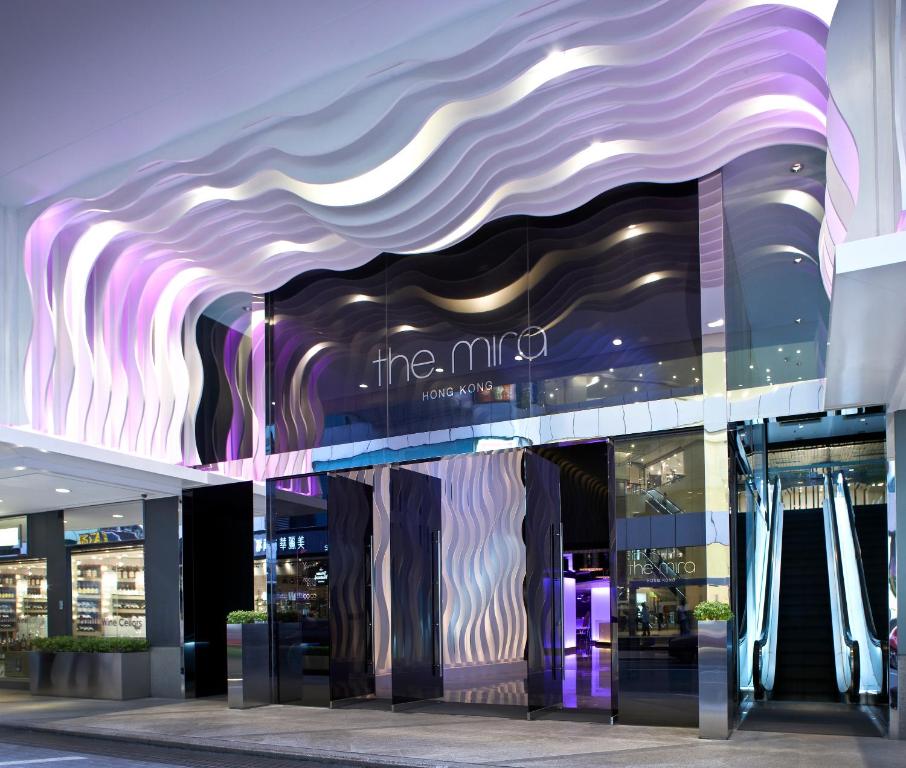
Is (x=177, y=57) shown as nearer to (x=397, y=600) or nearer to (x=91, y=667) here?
(x=397, y=600)

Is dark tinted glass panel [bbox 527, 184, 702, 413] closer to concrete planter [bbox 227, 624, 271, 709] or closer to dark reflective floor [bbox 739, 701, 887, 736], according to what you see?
dark reflective floor [bbox 739, 701, 887, 736]

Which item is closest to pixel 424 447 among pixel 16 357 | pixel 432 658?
pixel 432 658

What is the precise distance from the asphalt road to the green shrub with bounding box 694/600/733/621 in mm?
3831

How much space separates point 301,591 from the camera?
13570 millimetres

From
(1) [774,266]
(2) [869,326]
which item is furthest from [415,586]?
(2) [869,326]

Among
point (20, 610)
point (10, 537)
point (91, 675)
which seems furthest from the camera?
point (10, 537)

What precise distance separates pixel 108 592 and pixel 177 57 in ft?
33.7

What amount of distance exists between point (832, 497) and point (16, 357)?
37.6 ft

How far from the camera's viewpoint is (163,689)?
15039 millimetres

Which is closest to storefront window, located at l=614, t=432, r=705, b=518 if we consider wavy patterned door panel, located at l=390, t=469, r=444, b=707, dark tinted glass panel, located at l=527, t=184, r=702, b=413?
dark tinted glass panel, located at l=527, t=184, r=702, b=413

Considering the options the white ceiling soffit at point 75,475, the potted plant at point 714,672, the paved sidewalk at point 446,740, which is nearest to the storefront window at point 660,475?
the potted plant at point 714,672

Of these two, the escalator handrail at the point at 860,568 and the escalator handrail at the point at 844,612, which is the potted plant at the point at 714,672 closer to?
the escalator handrail at the point at 844,612

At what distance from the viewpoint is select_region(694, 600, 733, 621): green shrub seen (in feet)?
31.7

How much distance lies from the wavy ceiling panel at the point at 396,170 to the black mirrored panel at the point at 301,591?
181 cm
